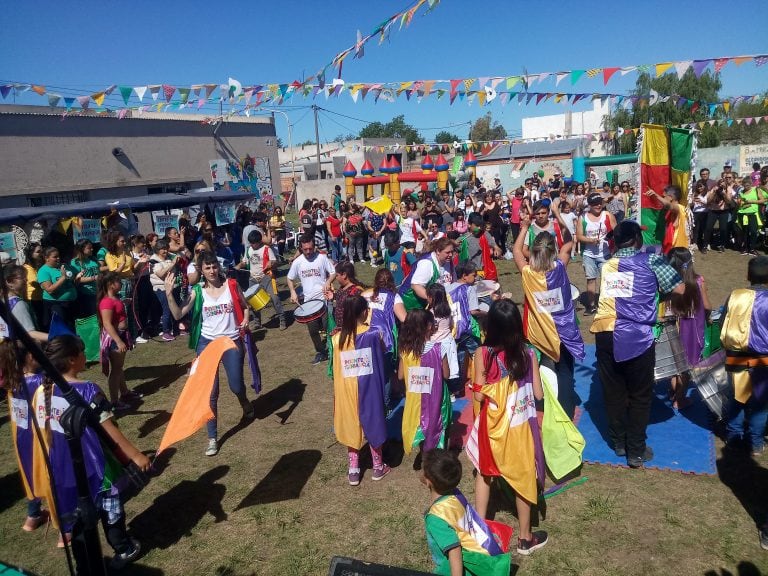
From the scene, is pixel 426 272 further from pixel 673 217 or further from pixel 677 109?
pixel 677 109

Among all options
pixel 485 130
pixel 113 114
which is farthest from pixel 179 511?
pixel 485 130

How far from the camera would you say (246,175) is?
27.4 metres

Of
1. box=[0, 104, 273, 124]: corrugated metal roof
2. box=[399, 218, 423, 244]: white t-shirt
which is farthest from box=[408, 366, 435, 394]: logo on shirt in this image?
box=[0, 104, 273, 124]: corrugated metal roof

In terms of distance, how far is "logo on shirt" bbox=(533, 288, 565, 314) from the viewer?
198 inches

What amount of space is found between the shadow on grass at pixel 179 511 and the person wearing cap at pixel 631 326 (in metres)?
3.36

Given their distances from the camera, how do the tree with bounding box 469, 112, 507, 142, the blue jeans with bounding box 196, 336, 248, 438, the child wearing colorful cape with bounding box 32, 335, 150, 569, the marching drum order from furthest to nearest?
the tree with bounding box 469, 112, 507, 142, the marching drum, the blue jeans with bounding box 196, 336, 248, 438, the child wearing colorful cape with bounding box 32, 335, 150, 569

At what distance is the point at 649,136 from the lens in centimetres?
625

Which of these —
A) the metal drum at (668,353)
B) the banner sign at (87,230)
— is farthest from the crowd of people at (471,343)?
the banner sign at (87,230)

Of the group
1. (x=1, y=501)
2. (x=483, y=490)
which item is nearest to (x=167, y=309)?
(x=1, y=501)

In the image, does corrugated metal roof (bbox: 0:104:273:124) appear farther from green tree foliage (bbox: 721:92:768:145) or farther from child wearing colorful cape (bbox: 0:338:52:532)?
green tree foliage (bbox: 721:92:768:145)

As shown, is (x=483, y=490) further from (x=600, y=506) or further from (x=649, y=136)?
(x=649, y=136)

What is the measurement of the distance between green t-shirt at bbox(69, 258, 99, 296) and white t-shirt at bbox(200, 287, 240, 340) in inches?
175

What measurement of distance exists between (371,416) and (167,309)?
6.55m

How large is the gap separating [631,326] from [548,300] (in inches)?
35.1
